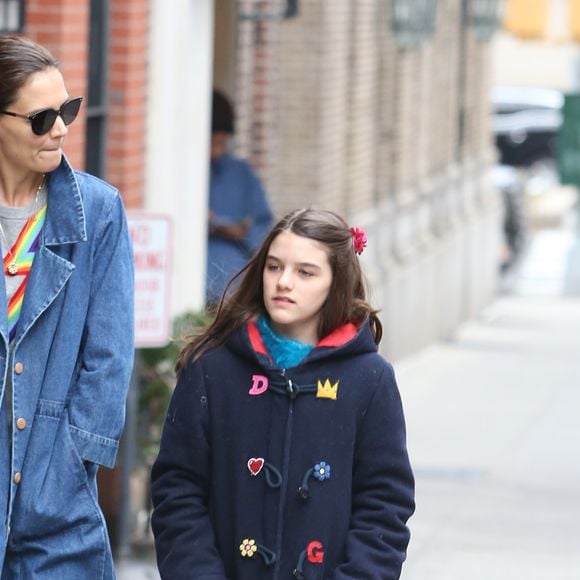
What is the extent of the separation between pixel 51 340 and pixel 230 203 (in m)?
6.36

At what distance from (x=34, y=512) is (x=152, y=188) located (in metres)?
5.36

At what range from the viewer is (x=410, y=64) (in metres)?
18.1

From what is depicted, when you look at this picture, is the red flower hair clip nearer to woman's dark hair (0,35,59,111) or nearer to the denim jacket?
the denim jacket

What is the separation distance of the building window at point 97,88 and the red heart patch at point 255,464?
15.4 ft

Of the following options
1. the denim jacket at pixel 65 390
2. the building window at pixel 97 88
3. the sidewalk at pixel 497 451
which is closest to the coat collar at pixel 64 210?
the denim jacket at pixel 65 390

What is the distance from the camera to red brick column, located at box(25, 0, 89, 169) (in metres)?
7.78

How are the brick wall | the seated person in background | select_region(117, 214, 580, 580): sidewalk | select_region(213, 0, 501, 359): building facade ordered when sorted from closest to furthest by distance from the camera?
the brick wall → select_region(117, 214, 580, 580): sidewalk → the seated person in background → select_region(213, 0, 501, 359): building facade

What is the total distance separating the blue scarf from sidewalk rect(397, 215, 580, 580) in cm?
457

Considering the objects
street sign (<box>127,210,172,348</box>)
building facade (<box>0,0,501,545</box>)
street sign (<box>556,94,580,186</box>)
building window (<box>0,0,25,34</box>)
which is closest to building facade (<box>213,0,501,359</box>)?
building facade (<box>0,0,501,545</box>)

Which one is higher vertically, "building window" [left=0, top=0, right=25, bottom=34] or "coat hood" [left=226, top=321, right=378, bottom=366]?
"building window" [left=0, top=0, right=25, bottom=34]

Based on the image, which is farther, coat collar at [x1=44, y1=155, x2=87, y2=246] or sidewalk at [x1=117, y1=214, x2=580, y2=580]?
sidewalk at [x1=117, y1=214, x2=580, y2=580]

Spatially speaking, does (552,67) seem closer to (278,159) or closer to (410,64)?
(410,64)

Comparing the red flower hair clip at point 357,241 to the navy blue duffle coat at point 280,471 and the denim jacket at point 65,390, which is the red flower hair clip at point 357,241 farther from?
the denim jacket at point 65,390

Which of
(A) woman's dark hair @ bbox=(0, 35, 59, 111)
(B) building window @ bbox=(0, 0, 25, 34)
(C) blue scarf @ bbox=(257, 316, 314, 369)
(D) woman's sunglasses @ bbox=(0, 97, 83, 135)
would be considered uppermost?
(B) building window @ bbox=(0, 0, 25, 34)
